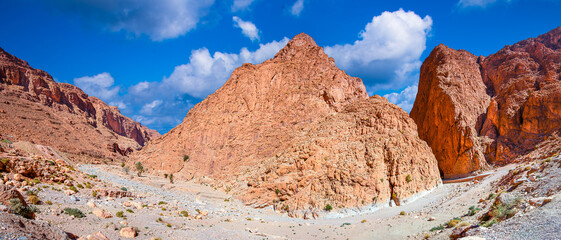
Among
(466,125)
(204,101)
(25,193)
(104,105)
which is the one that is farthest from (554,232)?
(104,105)

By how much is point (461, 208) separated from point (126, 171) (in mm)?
51907

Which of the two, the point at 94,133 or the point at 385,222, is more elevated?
the point at 94,133

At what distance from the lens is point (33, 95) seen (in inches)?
3339

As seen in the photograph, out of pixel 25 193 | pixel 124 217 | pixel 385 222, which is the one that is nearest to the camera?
pixel 25 193

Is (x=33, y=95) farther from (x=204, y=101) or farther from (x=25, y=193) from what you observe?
(x=25, y=193)

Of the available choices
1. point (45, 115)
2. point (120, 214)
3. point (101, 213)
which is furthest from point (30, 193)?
point (45, 115)

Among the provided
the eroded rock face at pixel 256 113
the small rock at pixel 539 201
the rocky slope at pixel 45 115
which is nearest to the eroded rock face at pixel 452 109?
the eroded rock face at pixel 256 113

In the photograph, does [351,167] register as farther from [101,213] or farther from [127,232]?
[101,213]

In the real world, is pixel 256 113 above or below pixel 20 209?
above

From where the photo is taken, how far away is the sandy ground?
1495 cm

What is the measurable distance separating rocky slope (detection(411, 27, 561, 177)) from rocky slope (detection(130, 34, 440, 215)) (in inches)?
756

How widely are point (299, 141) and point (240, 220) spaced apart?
19.9m

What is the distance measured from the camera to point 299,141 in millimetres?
46188

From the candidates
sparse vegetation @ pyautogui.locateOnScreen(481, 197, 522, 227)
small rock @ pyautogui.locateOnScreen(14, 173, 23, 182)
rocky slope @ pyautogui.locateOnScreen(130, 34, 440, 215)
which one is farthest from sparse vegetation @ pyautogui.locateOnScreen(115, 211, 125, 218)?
rocky slope @ pyautogui.locateOnScreen(130, 34, 440, 215)
